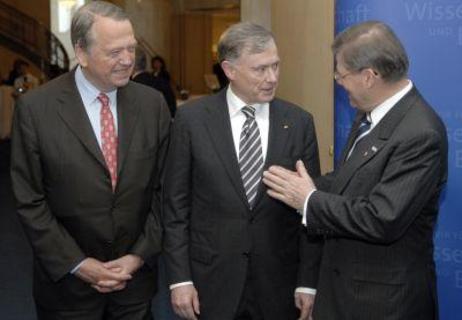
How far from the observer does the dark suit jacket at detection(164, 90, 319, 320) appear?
8.25ft

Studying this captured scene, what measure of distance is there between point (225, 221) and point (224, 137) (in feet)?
1.05

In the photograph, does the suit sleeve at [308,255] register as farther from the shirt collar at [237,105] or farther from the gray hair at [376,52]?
the gray hair at [376,52]

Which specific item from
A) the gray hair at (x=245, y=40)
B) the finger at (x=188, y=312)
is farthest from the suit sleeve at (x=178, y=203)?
the gray hair at (x=245, y=40)

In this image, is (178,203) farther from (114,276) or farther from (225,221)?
(114,276)

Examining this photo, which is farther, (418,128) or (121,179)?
(121,179)

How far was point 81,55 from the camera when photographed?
250 cm

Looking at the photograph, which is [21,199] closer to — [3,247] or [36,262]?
[36,262]

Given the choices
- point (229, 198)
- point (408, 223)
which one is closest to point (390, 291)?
point (408, 223)

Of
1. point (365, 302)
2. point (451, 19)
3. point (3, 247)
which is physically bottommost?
point (3, 247)

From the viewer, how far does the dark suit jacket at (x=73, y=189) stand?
2.44m

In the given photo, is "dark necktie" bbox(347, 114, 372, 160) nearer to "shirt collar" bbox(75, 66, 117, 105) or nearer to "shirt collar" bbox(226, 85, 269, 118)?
"shirt collar" bbox(226, 85, 269, 118)

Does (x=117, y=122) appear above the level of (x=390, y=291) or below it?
above

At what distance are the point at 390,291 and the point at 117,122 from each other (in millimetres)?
1184

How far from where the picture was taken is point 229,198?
8.19 ft
